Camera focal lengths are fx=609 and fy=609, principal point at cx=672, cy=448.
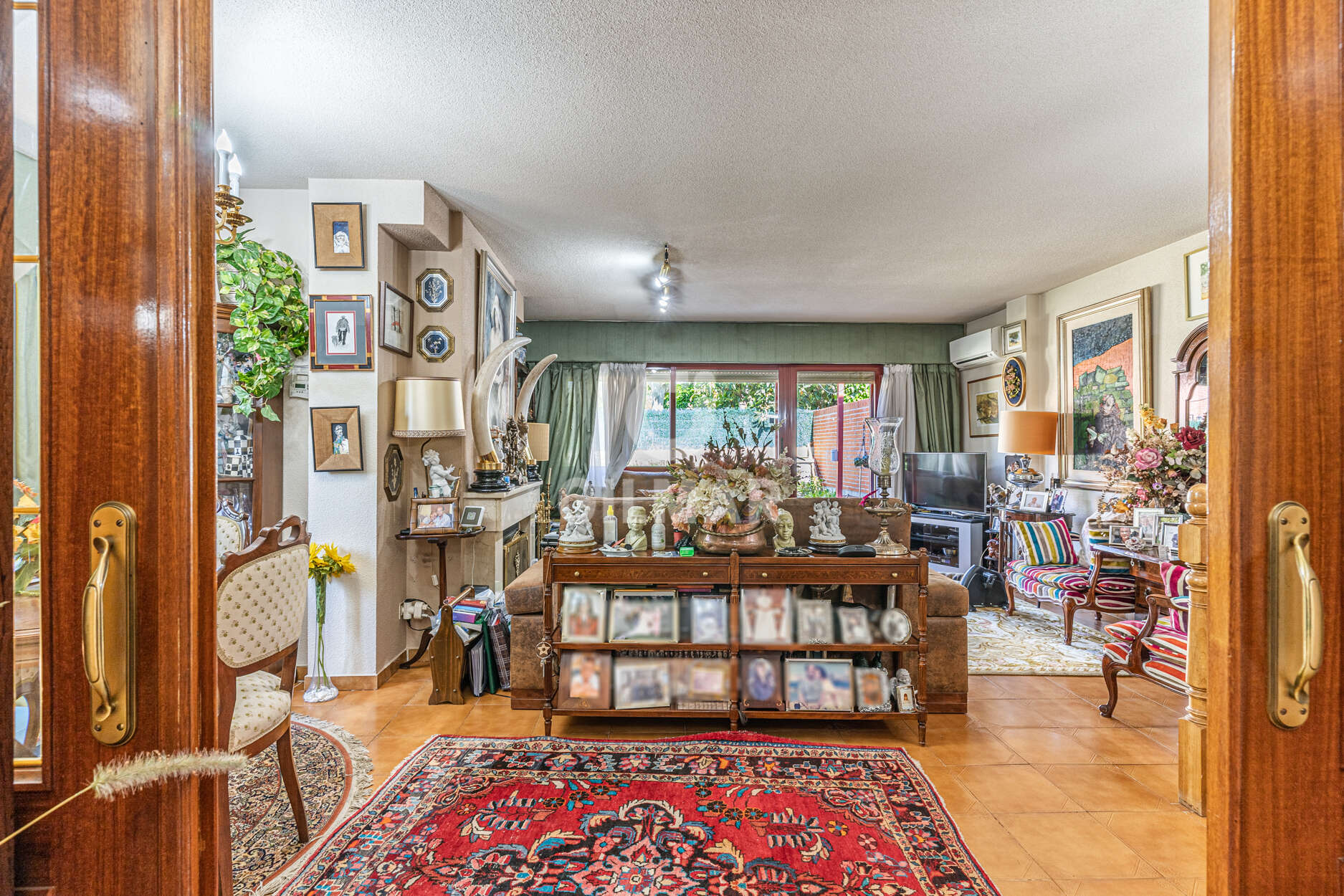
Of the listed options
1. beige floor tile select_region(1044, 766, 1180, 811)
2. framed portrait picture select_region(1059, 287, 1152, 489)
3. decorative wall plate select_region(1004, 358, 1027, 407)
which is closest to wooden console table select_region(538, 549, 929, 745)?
beige floor tile select_region(1044, 766, 1180, 811)

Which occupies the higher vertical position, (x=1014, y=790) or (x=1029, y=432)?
(x=1029, y=432)

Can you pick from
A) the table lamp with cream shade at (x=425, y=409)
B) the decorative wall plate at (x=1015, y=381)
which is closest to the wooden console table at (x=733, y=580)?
the table lamp with cream shade at (x=425, y=409)

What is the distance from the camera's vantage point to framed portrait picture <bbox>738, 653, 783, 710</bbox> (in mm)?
2820

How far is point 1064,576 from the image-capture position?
4262 millimetres

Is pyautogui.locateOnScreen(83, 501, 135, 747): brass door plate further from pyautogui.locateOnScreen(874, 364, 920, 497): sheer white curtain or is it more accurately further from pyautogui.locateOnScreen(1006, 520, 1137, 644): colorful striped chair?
pyautogui.locateOnScreen(874, 364, 920, 497): sheer white curtain

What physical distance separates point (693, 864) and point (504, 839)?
0.65 m

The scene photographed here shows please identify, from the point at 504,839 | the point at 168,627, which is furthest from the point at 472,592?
the point at 168,627

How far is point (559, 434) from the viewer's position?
7.22 m

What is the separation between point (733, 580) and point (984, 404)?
5.34 meters

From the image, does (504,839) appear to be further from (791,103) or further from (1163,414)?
(1163,414)

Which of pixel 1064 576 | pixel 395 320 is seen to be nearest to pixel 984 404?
pixel 1064 576

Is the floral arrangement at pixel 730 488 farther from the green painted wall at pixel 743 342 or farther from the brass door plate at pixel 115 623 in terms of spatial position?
the green painted wall at pixel 743 342

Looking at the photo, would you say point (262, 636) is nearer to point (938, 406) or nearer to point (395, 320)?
point (395, 320)

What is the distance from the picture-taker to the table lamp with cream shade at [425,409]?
3.48 meters
